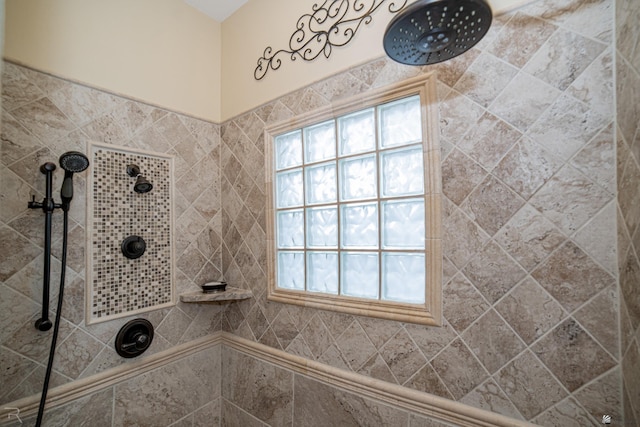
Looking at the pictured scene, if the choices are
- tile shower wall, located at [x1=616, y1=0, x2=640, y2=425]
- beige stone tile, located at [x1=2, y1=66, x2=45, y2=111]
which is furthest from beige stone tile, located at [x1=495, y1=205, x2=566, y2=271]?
beige stone tile, located at [x1=2, y1=66, x2=45, y2=111]

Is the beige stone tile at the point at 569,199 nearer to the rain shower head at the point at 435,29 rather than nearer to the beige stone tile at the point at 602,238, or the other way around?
the beige stone tile at the point at 602,238

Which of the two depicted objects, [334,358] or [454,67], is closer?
[454,67]

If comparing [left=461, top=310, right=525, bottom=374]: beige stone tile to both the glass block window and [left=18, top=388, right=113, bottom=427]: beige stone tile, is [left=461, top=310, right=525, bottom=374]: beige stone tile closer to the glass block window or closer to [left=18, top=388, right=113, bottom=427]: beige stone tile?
the glass block window

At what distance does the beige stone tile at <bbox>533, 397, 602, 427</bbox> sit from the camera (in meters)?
0.73

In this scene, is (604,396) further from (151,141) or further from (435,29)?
(151,141)

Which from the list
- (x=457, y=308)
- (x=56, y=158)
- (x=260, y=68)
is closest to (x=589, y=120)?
(x=457, y=308)

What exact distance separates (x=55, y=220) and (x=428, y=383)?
1529 mm

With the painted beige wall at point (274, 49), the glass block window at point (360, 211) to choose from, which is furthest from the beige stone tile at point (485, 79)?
the painted beige wall at point (274, 49)

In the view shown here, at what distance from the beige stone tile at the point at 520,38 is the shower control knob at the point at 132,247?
1.58 meters

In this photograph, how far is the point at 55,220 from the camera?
1070mm

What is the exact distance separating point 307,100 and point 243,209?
0.67 meters

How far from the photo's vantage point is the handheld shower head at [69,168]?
102 centimetres

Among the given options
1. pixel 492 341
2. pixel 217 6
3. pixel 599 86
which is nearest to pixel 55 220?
pixel 217 6

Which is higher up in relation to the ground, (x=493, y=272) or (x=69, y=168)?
(x=69, y=168)
